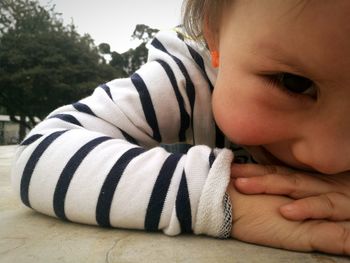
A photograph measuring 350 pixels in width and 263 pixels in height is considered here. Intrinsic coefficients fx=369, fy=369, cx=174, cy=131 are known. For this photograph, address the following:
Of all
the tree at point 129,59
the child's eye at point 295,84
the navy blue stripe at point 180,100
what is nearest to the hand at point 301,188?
the child's eye at point 295,84

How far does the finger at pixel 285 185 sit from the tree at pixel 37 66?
8119 mm

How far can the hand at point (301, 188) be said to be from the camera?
0.43 meters

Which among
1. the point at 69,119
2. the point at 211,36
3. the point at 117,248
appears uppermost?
the point at 211,36

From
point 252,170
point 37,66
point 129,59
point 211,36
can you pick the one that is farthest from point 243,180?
point 129,59

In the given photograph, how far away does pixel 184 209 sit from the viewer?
0.42 meters

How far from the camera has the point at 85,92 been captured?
846 cm

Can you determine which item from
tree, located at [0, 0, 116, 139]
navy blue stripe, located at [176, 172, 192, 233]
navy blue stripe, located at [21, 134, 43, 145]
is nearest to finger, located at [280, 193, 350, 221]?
navy blue stripe, located at [176, 172, 192, 233]

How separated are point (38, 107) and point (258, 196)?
27.8 ft

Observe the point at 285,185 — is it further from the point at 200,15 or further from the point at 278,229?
the point at 200,15

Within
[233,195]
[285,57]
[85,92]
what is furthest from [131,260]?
[85,92]

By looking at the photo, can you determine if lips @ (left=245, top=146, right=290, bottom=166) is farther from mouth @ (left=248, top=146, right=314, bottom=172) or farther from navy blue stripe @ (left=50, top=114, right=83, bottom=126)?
navy blue stripe @ (left=50, top=114, right=83, bottom=126)

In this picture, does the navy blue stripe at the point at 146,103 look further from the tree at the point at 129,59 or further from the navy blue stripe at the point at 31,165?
the tree at the point at 129,59

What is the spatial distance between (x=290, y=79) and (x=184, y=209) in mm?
191

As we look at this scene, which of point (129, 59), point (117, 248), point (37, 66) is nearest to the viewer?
point (117, 248)
